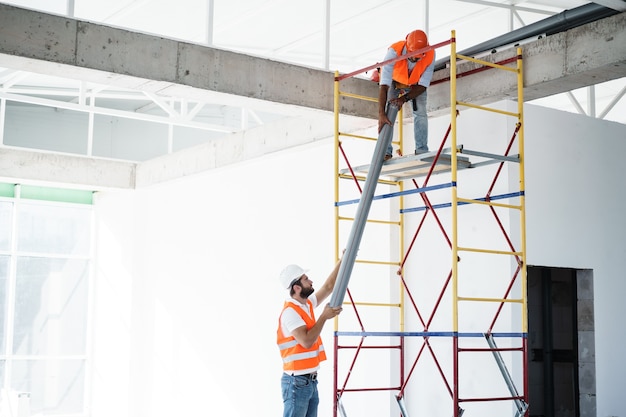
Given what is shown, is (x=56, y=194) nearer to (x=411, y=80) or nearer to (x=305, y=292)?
(x=411, y=80)

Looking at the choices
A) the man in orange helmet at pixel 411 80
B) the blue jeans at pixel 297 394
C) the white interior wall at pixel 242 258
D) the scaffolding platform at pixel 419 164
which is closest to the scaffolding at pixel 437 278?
the scaffolding platform at pixel 419 164

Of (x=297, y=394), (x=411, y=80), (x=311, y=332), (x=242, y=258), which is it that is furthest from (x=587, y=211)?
(x=242, y=258)

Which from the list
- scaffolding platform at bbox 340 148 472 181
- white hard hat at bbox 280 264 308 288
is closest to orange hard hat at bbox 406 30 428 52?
scaffolding platform at bbox 340 148 472 181

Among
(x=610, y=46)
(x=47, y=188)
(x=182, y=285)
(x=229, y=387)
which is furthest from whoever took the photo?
(x=47, y=188)

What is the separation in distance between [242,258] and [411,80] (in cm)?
581

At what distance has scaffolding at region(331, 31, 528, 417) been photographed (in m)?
8.75

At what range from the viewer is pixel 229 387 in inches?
546

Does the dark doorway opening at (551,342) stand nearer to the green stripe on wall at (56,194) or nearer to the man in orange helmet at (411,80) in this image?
the man in orange helmet at (411,80)

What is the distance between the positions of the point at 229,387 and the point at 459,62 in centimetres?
694

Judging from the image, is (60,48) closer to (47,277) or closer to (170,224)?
(170,224)

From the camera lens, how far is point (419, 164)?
350 inches

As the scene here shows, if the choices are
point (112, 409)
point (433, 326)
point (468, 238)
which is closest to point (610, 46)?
point (468, 238)

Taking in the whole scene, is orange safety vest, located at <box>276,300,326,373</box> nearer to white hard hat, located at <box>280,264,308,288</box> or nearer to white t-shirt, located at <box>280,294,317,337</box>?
white t-shirt, located at <box>280,294,317,337</box>

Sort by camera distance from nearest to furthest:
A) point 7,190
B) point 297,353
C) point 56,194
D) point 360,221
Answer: point 297,353 → point 360,221 → point 7,190 → point 56,194
